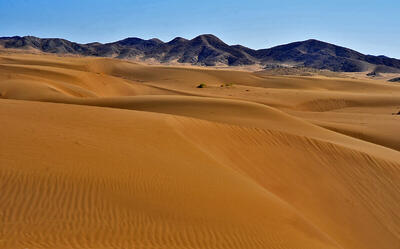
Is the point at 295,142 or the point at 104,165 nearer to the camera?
the point at 104,165

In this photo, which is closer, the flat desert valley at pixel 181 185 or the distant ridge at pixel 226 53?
the flat desert valley at pixel 181 185

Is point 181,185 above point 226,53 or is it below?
below

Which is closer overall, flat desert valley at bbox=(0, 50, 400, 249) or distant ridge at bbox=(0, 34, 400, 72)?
flat desert valley at bbox=(0, 50, 400, 249)

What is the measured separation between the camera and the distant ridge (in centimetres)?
11012

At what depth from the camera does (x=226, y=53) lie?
4783 inches

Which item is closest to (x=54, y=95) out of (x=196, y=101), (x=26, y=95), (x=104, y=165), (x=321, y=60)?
(x=26, y=95)

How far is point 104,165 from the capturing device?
6938mm

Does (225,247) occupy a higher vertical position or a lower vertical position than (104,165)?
lower

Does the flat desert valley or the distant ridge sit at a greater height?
the distant ridge

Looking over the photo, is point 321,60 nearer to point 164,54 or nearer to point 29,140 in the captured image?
point 164,54

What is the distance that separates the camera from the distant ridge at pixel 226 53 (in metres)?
110

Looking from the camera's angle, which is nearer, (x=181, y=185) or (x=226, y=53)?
(x=181, y=185)

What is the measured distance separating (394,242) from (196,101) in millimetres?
11722

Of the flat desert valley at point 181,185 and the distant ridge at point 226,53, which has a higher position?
the distant ridge at point 226,53
